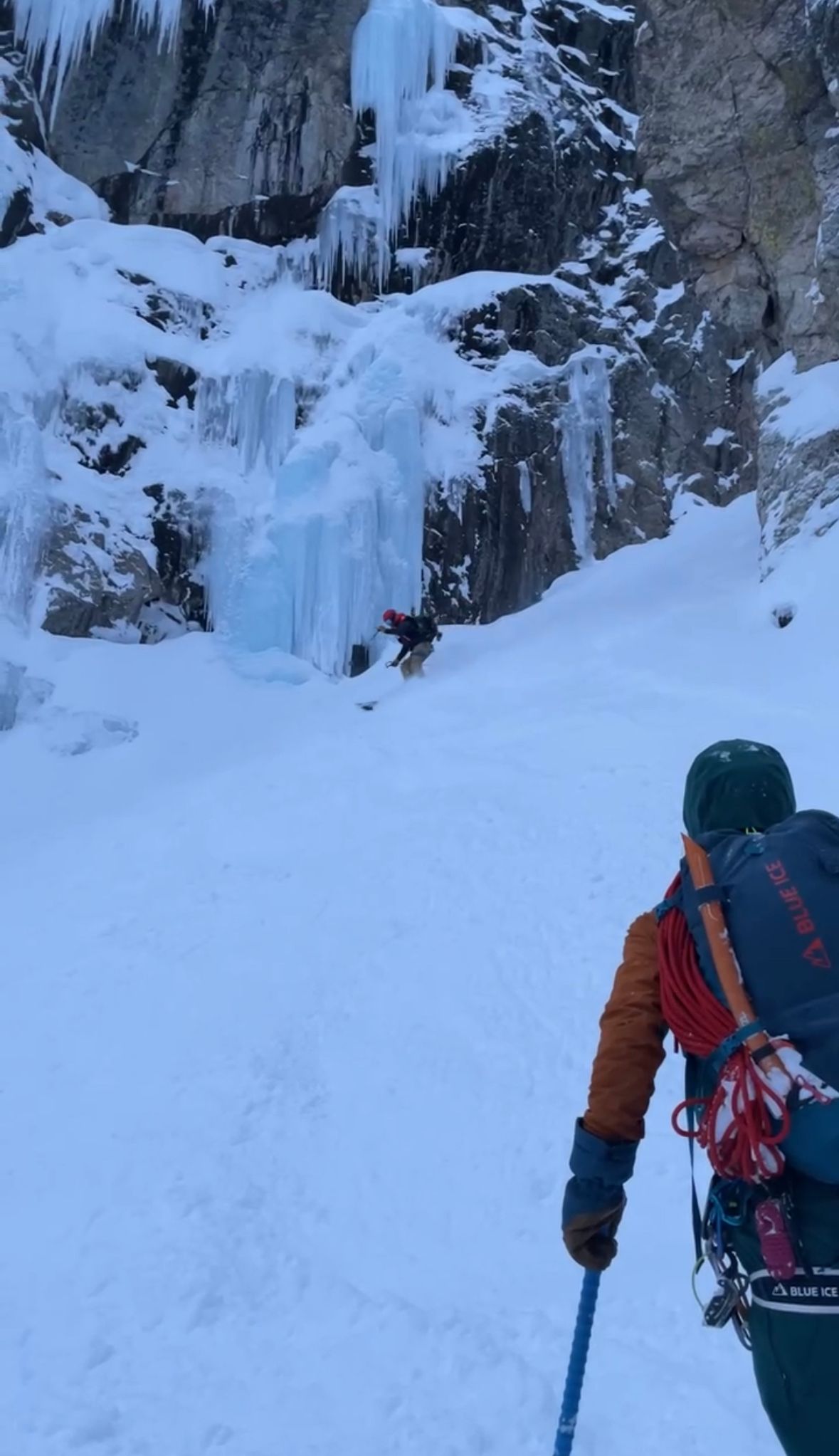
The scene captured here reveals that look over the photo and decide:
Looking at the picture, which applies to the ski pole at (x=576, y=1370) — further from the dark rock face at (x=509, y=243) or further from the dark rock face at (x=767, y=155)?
the dark rock face at (x=509, y=243)

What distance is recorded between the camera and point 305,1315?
335 cm

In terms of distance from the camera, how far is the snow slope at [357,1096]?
2.98 m

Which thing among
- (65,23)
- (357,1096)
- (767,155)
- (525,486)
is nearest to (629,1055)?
(357,1096)

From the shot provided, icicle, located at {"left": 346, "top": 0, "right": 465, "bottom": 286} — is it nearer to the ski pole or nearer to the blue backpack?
the blue backpack

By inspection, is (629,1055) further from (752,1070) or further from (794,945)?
(794,945)

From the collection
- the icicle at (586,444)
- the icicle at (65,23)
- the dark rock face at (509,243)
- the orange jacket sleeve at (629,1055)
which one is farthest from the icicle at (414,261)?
the orange jacket sleeve at (629,1055)

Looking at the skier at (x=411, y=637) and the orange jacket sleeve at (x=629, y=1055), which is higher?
the orange jacket sleeve at (x=629, y=1055)

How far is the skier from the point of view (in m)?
14.7

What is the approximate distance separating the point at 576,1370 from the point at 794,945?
3.84 feet

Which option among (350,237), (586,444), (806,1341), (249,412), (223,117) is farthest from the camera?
(350,237)

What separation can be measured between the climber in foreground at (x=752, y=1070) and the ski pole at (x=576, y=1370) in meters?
0.20

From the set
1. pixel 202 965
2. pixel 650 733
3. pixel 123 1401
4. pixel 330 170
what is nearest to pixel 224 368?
pixel 330 170

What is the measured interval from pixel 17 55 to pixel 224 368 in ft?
27.2

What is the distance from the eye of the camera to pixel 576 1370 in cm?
223
